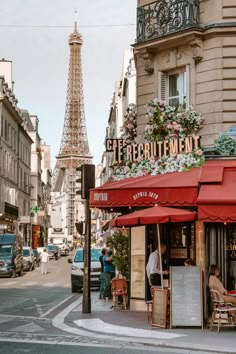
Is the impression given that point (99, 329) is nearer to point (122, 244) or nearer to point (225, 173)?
point (225, 173)

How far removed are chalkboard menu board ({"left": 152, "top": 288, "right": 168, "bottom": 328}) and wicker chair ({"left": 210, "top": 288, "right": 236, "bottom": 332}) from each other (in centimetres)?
Answer: 101

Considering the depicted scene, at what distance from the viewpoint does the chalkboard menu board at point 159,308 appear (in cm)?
1538

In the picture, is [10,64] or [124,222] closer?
[124,222]

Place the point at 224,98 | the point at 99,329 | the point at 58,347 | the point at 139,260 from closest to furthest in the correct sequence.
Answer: the point at 58,347 < the point at 99,329 < the point at 224,98 < the point at 139,260

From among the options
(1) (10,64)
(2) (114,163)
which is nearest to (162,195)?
(2) (114,163)

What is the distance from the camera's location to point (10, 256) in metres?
39.9

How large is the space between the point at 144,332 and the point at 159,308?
3.41 ft

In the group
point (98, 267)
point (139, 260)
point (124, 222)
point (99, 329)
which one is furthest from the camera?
point (98, 267)

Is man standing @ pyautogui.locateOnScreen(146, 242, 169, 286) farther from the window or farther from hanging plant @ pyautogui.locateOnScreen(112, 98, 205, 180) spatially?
the window

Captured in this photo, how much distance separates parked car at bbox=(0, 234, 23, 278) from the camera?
39.8 meters

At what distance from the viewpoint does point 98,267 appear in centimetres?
3016

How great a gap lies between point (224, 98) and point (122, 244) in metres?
6.10

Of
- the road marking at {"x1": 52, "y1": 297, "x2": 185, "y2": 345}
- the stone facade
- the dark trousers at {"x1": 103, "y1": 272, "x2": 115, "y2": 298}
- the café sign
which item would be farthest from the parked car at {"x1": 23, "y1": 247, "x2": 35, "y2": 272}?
the stone facade

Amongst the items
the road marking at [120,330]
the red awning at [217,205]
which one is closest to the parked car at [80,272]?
the road marking at [120,330]
